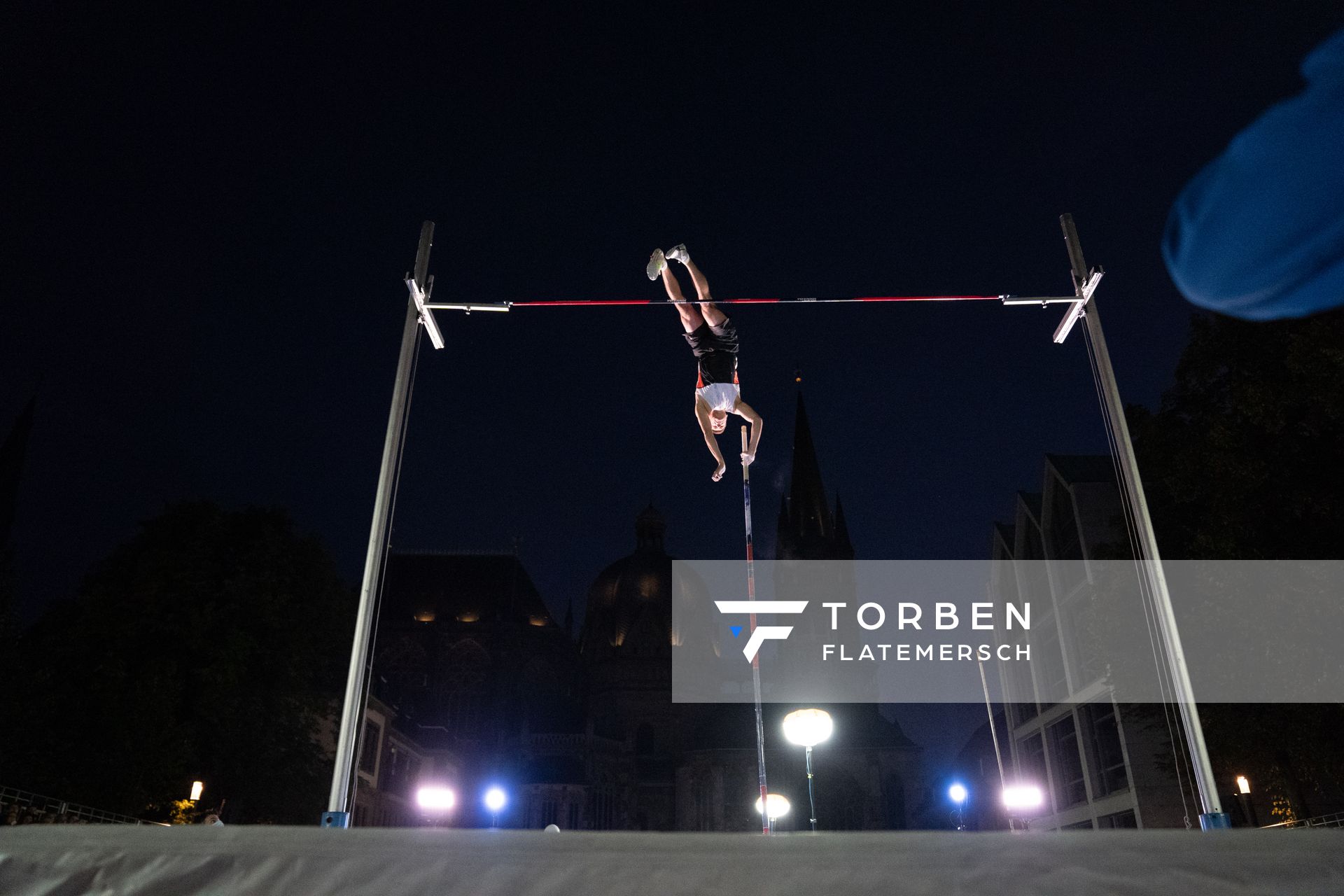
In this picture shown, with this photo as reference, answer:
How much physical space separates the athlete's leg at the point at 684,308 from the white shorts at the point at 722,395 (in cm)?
58

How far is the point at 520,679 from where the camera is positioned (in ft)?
202

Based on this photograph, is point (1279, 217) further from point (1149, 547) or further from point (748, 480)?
point (748, 480)

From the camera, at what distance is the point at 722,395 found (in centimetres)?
831

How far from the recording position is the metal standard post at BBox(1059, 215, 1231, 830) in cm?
591

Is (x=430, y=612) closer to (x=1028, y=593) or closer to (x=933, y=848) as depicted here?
(x=1028, y=593)

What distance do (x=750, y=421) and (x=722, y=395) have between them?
2.54ft

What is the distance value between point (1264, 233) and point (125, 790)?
71.3ft

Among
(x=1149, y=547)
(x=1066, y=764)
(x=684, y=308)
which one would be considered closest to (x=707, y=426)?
(x=684, y=308)

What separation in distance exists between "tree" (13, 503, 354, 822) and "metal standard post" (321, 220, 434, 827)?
563 inches

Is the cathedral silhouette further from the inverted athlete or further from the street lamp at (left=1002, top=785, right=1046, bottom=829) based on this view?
the inverted athlete

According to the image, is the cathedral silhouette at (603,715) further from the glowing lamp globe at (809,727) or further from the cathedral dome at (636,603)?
the glowing lamp globe at (809,727)

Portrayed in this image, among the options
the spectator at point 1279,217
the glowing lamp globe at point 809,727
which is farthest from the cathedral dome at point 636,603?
the spectator at point 1279,217

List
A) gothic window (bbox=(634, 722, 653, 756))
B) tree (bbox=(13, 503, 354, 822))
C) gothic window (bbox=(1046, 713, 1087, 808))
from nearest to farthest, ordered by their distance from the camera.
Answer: tree (bbox=(13, 503, 354, 822)), gothic window (bbox=(1046, 713, 1087, 808)), gothic window (bbox=(634, 722, 653, 756))

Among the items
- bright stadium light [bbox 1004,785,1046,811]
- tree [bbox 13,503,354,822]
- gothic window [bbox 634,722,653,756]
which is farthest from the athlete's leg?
gothic window [bbox 634,722,653,756]
